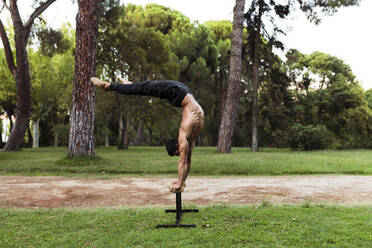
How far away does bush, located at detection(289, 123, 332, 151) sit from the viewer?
2141 centimetres

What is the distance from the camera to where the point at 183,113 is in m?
3.93

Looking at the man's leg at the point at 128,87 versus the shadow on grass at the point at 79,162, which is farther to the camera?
the shadow on grass at the point at 79,162

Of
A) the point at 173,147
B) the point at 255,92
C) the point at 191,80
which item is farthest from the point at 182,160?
the point at 191,80

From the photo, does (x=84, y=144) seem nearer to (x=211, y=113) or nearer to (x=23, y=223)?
(x=23, y=223)

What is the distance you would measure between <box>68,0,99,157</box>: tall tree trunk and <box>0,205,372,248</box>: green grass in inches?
277

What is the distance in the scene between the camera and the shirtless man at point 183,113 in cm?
386

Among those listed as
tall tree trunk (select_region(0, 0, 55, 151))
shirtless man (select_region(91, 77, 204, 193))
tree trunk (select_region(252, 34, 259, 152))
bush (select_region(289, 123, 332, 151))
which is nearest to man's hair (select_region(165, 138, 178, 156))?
shirtless man (select_region(91, 77, 204, 193))

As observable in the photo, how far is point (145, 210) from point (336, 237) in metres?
2.56

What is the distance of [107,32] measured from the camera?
21531 millimetres

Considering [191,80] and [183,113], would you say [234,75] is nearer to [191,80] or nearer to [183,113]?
[183,113]

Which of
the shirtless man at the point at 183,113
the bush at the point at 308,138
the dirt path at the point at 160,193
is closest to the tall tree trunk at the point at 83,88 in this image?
the dirt path at the point at 160,193

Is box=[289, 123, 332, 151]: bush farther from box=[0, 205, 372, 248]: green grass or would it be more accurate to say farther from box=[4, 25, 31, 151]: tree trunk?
box=[0, 205, 372, 248]: green grass

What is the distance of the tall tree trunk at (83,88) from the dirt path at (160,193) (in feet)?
11.9

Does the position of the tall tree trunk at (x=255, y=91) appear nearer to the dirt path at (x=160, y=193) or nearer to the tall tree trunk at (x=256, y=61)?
the tall tree trunk at (x=256, y=61)
